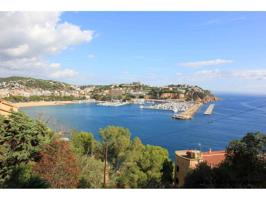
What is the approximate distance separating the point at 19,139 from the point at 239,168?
8.75 ft

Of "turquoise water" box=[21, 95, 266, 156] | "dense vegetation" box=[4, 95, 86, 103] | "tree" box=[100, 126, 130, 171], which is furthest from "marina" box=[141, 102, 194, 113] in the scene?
"tree" box=[100, 126, 130, 171]

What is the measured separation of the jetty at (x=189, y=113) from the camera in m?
18.7

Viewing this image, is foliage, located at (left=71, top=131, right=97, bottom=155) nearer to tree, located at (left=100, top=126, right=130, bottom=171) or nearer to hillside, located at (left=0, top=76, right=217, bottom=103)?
tree, located at (left=100, top=126, right=130, bottom=171)

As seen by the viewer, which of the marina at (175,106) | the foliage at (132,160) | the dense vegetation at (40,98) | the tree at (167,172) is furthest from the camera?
the marina at (175,106)

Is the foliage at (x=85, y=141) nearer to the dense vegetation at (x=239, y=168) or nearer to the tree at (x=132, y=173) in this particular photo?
the tree at (x=132, y=173)

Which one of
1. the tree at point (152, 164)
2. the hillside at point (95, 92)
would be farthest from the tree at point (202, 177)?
the hillside at point (95, 92)

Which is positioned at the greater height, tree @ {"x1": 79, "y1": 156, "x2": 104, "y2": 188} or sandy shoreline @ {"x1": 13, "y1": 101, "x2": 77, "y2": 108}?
tree @ {"x1": 79, "y1": 156, "x2": 104, "y2": 188}

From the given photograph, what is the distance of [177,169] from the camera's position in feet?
19.6

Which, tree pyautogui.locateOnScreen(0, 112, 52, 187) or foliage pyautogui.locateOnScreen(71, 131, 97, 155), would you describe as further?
foliage pyautogui.locateOnScreen(71, 131, 97, 155)

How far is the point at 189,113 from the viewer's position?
19.8m

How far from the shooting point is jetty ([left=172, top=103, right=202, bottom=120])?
61.5ft

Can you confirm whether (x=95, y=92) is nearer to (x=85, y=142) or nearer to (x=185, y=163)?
(x=85, y=142)
